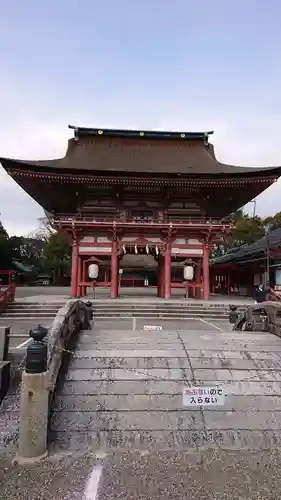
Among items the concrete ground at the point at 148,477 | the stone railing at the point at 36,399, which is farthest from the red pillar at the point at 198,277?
the concrete ground at the point at 148,477

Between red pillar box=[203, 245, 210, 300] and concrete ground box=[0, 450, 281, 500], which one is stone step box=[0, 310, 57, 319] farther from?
concrete ground box=[0, 450, 281, 500]

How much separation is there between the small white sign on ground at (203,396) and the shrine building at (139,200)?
14.2 m


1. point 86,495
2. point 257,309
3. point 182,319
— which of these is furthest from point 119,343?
point 182,319

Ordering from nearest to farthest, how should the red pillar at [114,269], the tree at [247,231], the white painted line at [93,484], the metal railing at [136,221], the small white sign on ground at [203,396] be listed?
the white painted line at [93,484], the small white sign on ground at [203,396], the metal railing at [136,221], the red pillar at [114,269], the tree at [247,231]

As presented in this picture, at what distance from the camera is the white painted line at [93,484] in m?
2.91

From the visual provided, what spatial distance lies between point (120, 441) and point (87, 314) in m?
4.26

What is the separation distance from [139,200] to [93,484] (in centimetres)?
1792

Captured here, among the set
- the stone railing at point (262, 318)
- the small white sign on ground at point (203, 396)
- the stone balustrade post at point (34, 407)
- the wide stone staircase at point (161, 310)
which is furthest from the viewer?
the wide stone staircase at point (161, 310)

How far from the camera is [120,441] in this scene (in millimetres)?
3904

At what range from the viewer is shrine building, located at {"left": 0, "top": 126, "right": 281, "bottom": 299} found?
18.1 metres

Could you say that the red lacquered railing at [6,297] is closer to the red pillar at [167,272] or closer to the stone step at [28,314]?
the stone step at [28,314]

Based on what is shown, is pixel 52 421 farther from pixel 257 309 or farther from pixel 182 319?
pixel 182 319

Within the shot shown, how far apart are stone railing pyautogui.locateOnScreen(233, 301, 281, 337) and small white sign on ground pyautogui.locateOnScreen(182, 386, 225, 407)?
10.9 ft

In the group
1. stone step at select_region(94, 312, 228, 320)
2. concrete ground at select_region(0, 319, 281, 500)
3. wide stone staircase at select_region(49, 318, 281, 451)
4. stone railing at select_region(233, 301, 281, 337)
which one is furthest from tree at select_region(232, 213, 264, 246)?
concrete ground at select_region(0, 319, 281, 500)
